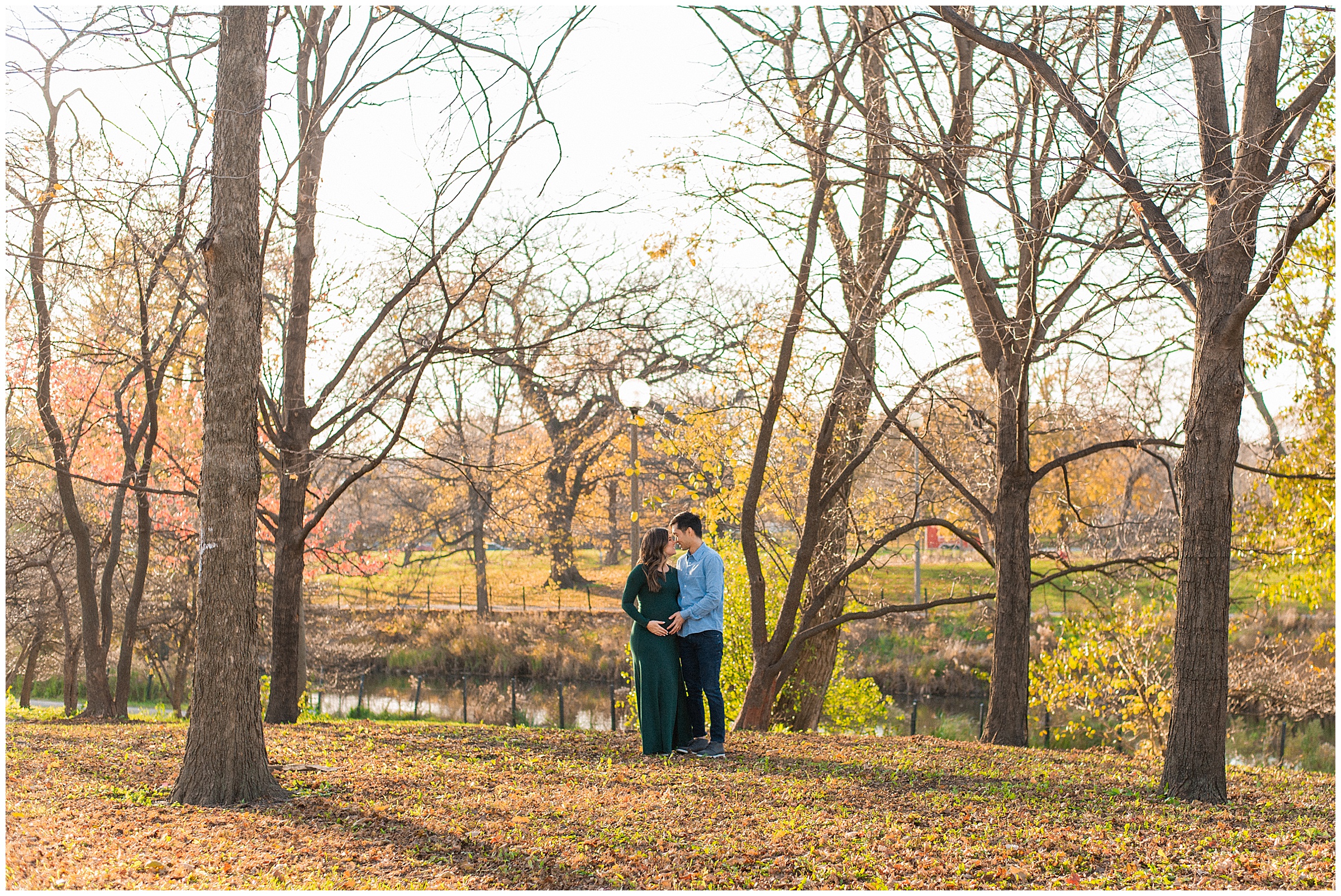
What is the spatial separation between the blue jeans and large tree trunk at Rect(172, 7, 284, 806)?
2772 mm

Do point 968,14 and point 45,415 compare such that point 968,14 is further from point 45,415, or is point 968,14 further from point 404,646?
point 404,646

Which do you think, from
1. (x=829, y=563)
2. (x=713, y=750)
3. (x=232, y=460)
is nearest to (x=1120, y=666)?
(x=829, y=563)

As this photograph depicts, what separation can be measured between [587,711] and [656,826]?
16.7 meters

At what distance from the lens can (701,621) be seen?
22.5 ft

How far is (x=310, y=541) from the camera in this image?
68.1 feet

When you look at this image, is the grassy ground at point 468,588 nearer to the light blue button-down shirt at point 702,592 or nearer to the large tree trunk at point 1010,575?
the large tree trunk at point 1010,575

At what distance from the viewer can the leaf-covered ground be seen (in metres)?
3.99

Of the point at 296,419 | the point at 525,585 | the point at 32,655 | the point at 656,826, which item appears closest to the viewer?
the point at 656,826

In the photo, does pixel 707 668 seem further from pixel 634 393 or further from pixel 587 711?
pixel 587 711

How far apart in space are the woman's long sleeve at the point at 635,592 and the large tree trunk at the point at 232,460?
240 cm

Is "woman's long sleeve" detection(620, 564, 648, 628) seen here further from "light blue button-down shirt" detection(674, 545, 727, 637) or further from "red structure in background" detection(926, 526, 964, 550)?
"red structure in background" detection(926, 526, 964, 550)

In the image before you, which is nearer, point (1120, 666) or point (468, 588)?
point (1120, 666)

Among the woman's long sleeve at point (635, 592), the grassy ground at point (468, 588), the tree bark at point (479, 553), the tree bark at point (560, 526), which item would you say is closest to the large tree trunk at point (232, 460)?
the woman's long sleeve at point (635, 592)

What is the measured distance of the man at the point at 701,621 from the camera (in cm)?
676
